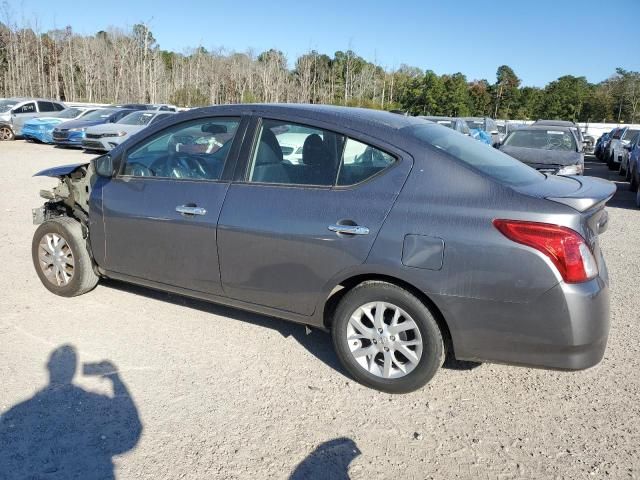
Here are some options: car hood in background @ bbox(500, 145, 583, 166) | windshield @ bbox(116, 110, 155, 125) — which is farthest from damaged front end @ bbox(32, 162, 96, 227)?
windshield @ bbox(116, 110, 155, 125)

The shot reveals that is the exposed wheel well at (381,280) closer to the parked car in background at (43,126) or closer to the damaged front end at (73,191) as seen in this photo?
the damaged front end at (73,191)

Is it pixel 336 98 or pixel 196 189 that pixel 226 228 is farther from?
pixel 336 98

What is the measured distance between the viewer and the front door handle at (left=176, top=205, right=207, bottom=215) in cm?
385

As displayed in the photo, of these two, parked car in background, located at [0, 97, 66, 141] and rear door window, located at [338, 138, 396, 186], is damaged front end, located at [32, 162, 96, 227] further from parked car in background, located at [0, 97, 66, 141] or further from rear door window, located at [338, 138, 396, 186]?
parked car in background, located at [0, 97, 66, 141]

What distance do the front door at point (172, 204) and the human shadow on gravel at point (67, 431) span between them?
3.10 ft

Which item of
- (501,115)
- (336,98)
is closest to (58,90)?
(336,98)

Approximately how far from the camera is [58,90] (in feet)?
164

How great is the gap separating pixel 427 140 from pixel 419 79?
5132cm

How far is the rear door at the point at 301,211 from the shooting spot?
3.30 meters

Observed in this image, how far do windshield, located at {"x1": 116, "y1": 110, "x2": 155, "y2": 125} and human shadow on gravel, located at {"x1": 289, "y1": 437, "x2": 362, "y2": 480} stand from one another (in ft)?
58.1

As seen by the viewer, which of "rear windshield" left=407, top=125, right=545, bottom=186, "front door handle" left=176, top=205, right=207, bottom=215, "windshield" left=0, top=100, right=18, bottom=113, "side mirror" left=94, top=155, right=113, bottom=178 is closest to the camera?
"rear windshield" left=407, top=125, right=545, bottom=186

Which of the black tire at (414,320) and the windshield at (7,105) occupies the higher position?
the windshield at (7,105)

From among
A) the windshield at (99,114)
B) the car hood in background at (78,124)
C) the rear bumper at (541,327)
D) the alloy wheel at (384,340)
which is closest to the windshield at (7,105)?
the windshield at (99,114)

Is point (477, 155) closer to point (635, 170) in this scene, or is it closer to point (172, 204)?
point (172, 204)
